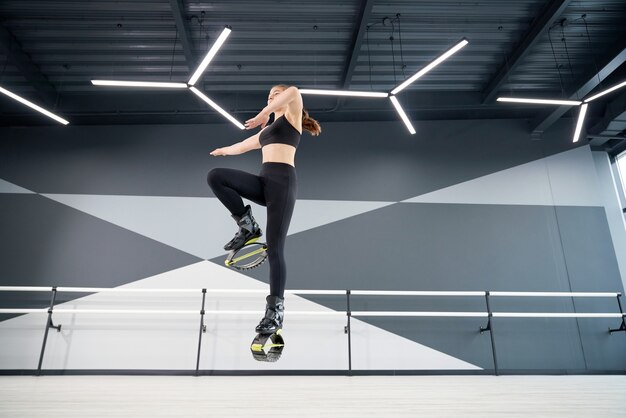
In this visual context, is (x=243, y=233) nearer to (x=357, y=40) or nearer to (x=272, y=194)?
(x=272, y=194)

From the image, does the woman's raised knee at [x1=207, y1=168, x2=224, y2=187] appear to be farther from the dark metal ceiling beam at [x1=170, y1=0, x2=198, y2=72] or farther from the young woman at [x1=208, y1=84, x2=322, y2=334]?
the dark metal ceiling beam at [x1=170, y1=0, x2=198, y2=72]

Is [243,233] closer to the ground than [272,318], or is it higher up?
higher up

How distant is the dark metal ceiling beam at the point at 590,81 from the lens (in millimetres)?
4930

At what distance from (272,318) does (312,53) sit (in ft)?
14.1

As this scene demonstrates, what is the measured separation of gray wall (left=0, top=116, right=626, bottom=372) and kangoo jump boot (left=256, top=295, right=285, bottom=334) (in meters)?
3.32

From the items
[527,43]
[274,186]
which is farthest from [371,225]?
[274,186]

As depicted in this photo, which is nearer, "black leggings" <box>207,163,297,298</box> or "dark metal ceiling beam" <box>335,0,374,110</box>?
"black leggings" <box>207,163,297,298</box>

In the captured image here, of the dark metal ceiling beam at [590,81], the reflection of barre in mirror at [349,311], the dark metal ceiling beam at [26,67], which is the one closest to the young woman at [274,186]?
the reflection of barre in mirror at [349,311]

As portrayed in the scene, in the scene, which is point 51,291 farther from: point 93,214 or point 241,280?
point 241,280

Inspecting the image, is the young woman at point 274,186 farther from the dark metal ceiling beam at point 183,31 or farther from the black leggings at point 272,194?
the dark metal ceiling beam at point 183,31

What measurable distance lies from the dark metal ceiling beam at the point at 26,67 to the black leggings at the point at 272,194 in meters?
4.78

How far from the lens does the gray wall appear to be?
518 cm

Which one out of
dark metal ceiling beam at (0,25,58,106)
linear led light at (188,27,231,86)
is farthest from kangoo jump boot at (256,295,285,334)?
dark metal ceiling beam at (0,25,58,106)

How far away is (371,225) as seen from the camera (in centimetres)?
568
